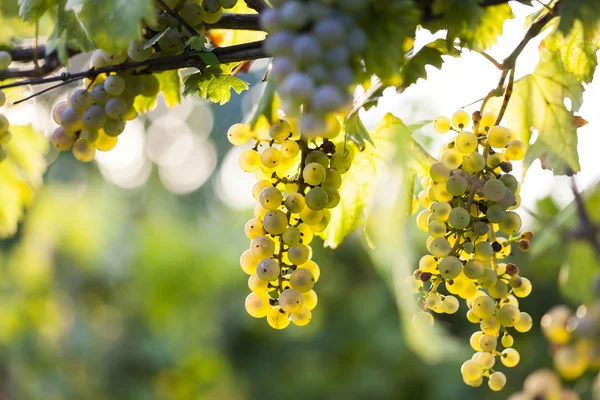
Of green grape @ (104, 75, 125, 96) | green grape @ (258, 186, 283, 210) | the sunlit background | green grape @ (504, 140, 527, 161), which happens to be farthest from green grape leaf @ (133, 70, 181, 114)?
the sunlit background

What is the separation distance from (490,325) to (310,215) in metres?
0.13

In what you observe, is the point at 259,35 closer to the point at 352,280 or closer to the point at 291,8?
the point at 291,8

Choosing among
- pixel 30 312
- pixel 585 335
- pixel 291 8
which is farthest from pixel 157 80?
pixel 30 312

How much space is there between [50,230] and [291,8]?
4110 millimetres

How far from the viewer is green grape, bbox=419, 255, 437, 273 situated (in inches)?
14.5

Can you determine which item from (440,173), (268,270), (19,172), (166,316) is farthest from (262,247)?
(166,316)

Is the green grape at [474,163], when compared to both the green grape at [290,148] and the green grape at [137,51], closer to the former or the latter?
the green grape at [290,148]

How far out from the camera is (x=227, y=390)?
183 inches

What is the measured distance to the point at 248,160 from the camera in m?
0.38

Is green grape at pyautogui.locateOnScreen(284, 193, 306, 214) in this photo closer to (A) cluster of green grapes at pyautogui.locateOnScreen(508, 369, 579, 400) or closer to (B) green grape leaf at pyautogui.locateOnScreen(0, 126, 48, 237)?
(A) cluster of green grapes at pyautogui.locateOnScreen(508, 369, 579, 400)

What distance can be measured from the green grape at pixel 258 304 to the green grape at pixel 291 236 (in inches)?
1.4

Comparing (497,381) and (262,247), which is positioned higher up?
(262,247)

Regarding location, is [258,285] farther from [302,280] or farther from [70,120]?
[70,120]

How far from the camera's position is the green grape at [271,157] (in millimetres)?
361
